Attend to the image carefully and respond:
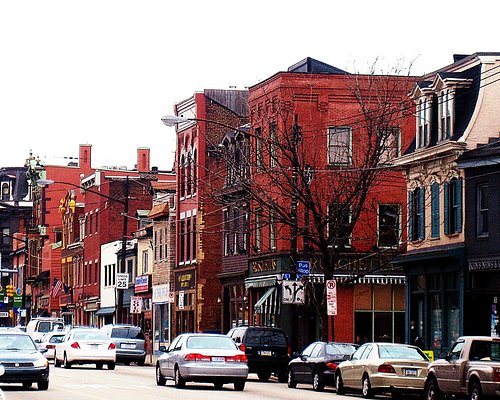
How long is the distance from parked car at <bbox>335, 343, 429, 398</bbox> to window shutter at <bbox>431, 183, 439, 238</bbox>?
46.6ft

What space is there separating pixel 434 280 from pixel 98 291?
49.6 metres

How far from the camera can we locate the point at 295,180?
1842 inches

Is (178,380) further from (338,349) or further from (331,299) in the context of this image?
(331,299)

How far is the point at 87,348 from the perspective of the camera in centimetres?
4859

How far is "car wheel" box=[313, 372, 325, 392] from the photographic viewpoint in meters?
37.4

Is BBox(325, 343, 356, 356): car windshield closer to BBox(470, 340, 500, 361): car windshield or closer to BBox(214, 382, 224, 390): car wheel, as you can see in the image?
BBox(214, 382, 224, 390): car wheel

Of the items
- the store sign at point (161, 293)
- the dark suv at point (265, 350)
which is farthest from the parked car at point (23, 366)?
the store sign at point (161, 293)

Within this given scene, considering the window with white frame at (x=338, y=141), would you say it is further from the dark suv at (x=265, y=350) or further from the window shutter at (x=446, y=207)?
the dark suv at (x=265, y=350)

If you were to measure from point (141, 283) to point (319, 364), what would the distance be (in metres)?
46.3

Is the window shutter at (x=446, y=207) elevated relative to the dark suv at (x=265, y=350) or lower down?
elevated

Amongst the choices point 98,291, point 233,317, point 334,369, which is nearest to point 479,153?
point 334,369

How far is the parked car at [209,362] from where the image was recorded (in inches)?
1398

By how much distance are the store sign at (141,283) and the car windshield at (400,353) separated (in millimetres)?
48779

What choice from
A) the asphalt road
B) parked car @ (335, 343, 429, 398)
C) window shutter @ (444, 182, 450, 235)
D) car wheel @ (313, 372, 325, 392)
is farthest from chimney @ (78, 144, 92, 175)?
parked car @ (335, 343, 429, 398)
